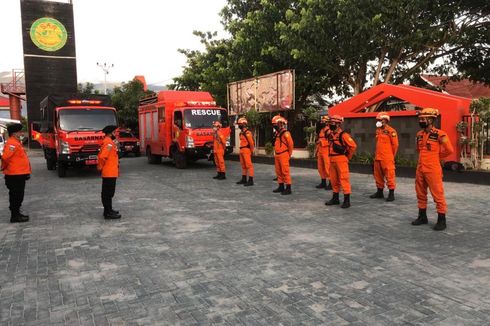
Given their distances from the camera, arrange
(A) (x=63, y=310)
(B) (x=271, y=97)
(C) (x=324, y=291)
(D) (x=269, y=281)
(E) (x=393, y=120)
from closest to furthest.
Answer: (A) (x=63, y=310) → (C) (x=324, y=291) → (D) (x=269, y=281) → (E) (x=393, y=120) → (B) (x=271, y=97)

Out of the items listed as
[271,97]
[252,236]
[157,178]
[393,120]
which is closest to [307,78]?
[271,97]

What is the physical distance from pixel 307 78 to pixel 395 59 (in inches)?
153

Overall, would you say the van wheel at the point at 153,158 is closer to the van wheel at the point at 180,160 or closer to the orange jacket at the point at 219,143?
the van wheel at the point at 180,160

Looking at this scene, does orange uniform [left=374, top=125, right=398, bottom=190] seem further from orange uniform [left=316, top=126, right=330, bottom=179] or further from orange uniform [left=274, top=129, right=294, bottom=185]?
orange uniform [left=274, top=129, right=294, bottom=185]

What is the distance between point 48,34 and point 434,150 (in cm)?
3062

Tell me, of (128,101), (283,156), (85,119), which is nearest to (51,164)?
(85,119)

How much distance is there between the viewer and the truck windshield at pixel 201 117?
15242mm

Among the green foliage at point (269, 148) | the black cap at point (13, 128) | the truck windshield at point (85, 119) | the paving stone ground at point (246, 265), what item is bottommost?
the paving stone ground at point (246, 265)

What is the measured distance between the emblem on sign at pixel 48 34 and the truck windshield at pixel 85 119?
19.6 meters

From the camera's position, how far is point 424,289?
3.93 m

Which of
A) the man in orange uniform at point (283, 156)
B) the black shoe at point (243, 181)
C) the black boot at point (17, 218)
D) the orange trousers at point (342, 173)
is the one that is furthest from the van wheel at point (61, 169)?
the orange trousers at point (342, 173)

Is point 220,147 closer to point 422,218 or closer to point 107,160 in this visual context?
point 107,160

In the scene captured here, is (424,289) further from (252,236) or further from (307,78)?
(307,78)

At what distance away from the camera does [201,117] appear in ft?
50.6
